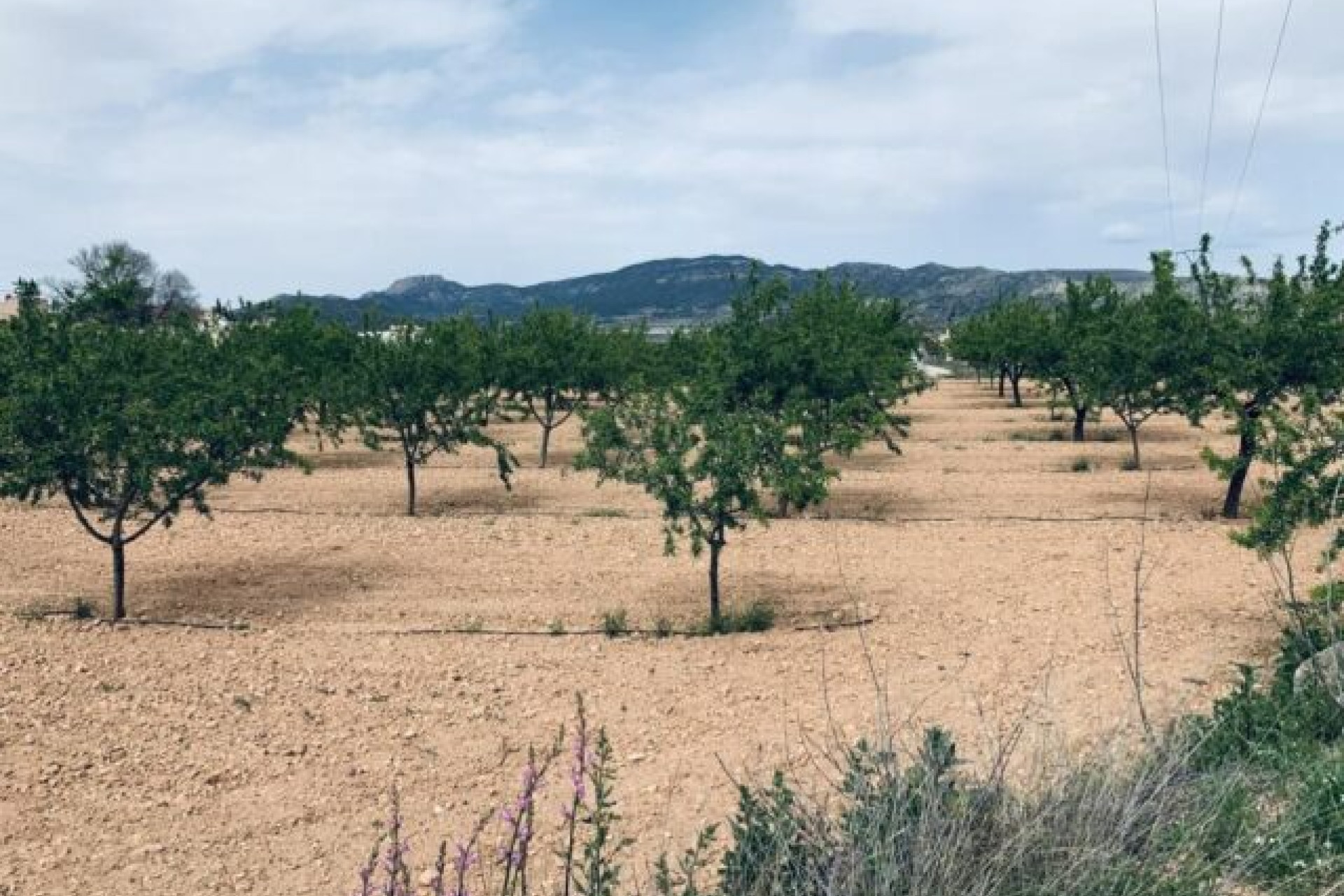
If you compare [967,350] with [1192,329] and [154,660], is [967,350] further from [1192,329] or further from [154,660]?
[154,660]

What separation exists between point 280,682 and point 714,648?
4544mm

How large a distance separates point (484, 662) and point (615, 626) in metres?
1.68

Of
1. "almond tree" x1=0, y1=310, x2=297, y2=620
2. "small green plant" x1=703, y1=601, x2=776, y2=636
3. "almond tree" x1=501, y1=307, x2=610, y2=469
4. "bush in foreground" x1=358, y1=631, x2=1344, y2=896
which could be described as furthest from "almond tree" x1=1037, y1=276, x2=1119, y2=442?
"bush in foreground" x1=358, y1=631, x2=1344, y2=896

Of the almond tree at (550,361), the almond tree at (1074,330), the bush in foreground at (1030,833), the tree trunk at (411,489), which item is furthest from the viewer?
the almond tree at (1074,330)

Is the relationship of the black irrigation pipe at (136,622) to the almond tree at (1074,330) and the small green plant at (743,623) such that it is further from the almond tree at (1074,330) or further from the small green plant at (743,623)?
the almond tree at (1074,330)

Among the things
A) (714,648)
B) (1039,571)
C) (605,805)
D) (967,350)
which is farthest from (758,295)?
(967,350)

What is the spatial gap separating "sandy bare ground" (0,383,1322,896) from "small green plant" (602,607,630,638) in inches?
9.9

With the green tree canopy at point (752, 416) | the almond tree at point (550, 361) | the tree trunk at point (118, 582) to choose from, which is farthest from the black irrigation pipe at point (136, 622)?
the almond tree at point (550, 361)

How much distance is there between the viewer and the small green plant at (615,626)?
12312 mm

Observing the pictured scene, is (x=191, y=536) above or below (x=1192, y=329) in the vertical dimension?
below

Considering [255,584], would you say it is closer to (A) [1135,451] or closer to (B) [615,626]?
(B) [615,626]

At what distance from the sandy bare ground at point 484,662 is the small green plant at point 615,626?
252 millimetres

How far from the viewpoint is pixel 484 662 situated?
37.4 feet

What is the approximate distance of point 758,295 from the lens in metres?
20.0
